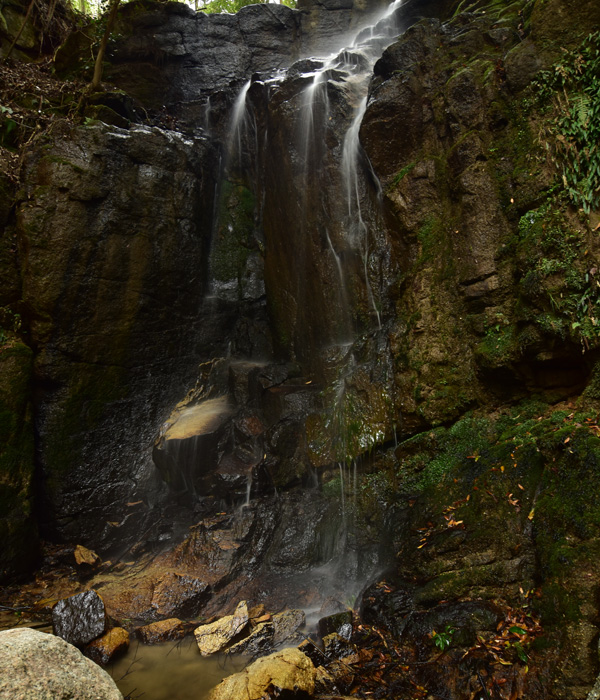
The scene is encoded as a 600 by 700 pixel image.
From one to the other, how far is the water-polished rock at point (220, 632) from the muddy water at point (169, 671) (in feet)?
0.34

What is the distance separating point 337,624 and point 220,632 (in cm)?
145

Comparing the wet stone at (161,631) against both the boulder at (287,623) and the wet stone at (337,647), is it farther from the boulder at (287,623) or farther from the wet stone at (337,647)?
the wet stone at (337,647)

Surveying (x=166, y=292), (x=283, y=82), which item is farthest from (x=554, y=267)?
(x=283, y=82)

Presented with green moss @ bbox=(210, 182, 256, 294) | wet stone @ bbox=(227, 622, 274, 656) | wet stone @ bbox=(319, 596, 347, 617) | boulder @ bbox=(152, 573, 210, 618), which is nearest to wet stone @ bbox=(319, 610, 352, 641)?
wet stone @ bbox=(319, 596, 347, 617)

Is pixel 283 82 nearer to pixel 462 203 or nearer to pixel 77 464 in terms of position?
pixel 462 203

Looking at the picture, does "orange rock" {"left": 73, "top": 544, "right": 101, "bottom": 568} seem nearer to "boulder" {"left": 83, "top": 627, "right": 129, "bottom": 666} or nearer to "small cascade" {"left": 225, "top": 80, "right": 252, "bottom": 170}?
"boulder" {"left": 83, "top": 627, "right": 129, "bottom": 666}

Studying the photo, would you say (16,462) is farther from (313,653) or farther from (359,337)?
(359,337)

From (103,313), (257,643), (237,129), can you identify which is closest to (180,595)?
(257,643)

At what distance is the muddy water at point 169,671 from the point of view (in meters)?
4.43

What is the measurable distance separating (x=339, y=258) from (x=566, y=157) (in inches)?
164

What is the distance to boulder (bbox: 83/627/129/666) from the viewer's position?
486 cm

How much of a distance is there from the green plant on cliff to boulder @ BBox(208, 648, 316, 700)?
580 centimetres

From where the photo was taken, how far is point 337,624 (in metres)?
4.89

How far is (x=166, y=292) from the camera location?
31.1ft
